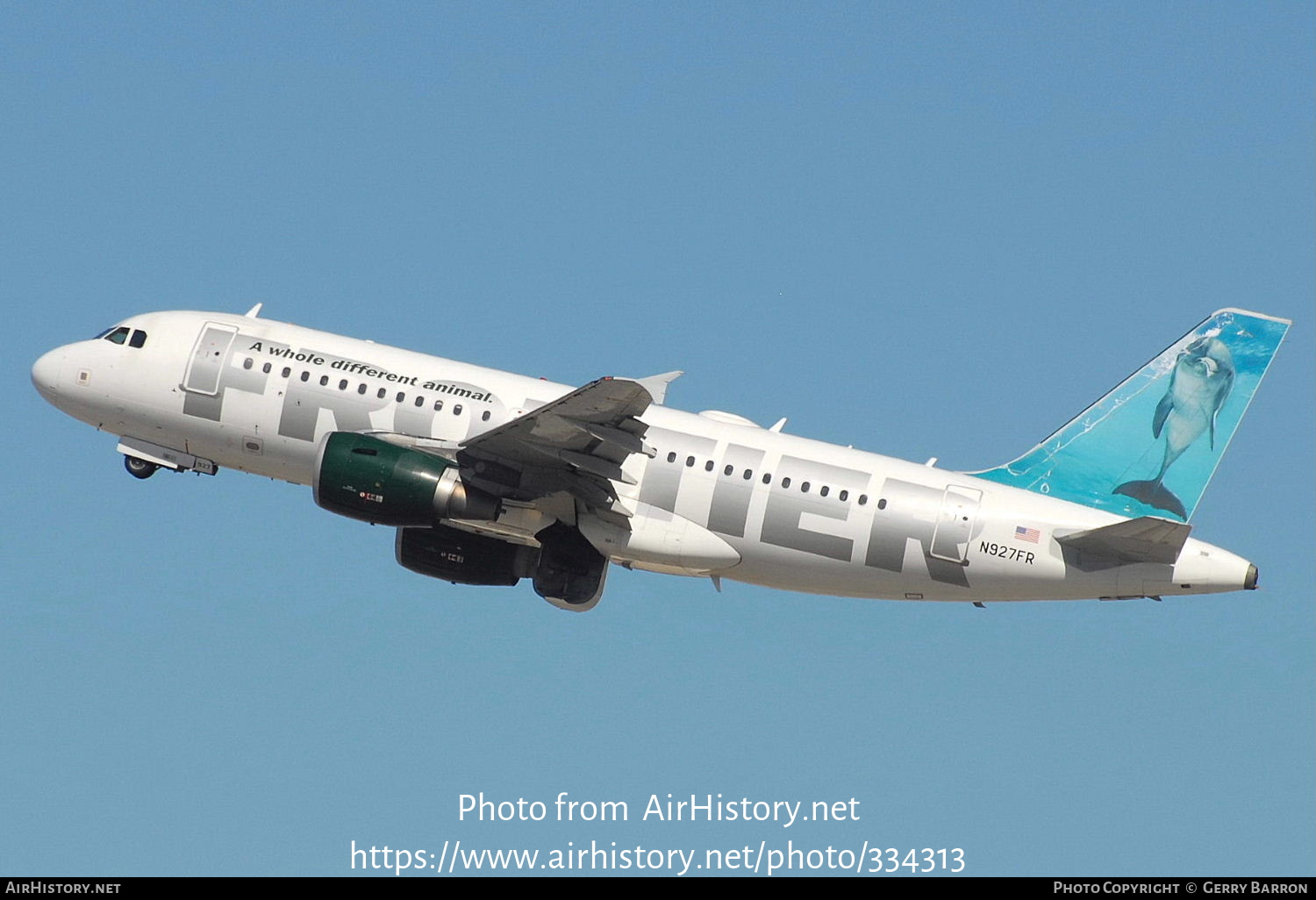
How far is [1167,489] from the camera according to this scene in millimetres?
46500

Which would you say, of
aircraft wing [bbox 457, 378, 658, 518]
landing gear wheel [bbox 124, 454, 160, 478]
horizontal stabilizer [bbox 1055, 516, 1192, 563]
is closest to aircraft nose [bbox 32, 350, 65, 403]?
landing gear wheel [bbox 124, 454, 160, 478]

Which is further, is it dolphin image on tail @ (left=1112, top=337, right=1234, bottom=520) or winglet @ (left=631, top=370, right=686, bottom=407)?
dolphin image on tail @ (left=1112, top=337, right=1234, bottom=520)

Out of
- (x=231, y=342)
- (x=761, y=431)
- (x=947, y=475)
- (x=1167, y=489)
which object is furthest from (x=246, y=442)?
(x=1167, y=489)

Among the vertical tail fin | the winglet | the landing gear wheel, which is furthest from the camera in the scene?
the landing gear wheel

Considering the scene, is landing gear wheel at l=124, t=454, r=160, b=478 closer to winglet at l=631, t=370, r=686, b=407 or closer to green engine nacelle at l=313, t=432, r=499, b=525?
green engine nacelle at l=313, t=432, r=499, b=525

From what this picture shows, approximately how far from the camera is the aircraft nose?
50.2 metres

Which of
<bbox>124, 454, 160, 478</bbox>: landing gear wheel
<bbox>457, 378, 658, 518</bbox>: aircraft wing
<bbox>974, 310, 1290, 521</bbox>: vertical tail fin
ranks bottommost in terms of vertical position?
<bbox>457, 378, 658, 518</bbox>: aircraft wing

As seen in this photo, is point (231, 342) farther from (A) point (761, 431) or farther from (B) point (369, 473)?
(A) point (761, 431)

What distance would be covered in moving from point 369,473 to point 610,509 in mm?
6005

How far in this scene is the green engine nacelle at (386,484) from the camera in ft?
Answer: 147

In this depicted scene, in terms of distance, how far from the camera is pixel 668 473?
1815 inches

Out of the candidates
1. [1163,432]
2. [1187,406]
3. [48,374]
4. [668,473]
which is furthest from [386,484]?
[1187,406]

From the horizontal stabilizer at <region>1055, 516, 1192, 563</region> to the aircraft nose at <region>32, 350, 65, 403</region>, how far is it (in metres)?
27.0

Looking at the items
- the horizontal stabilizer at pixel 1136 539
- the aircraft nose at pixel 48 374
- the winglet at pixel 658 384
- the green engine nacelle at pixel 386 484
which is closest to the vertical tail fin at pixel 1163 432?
the horizontal stabilizer at pixel 1136 539
